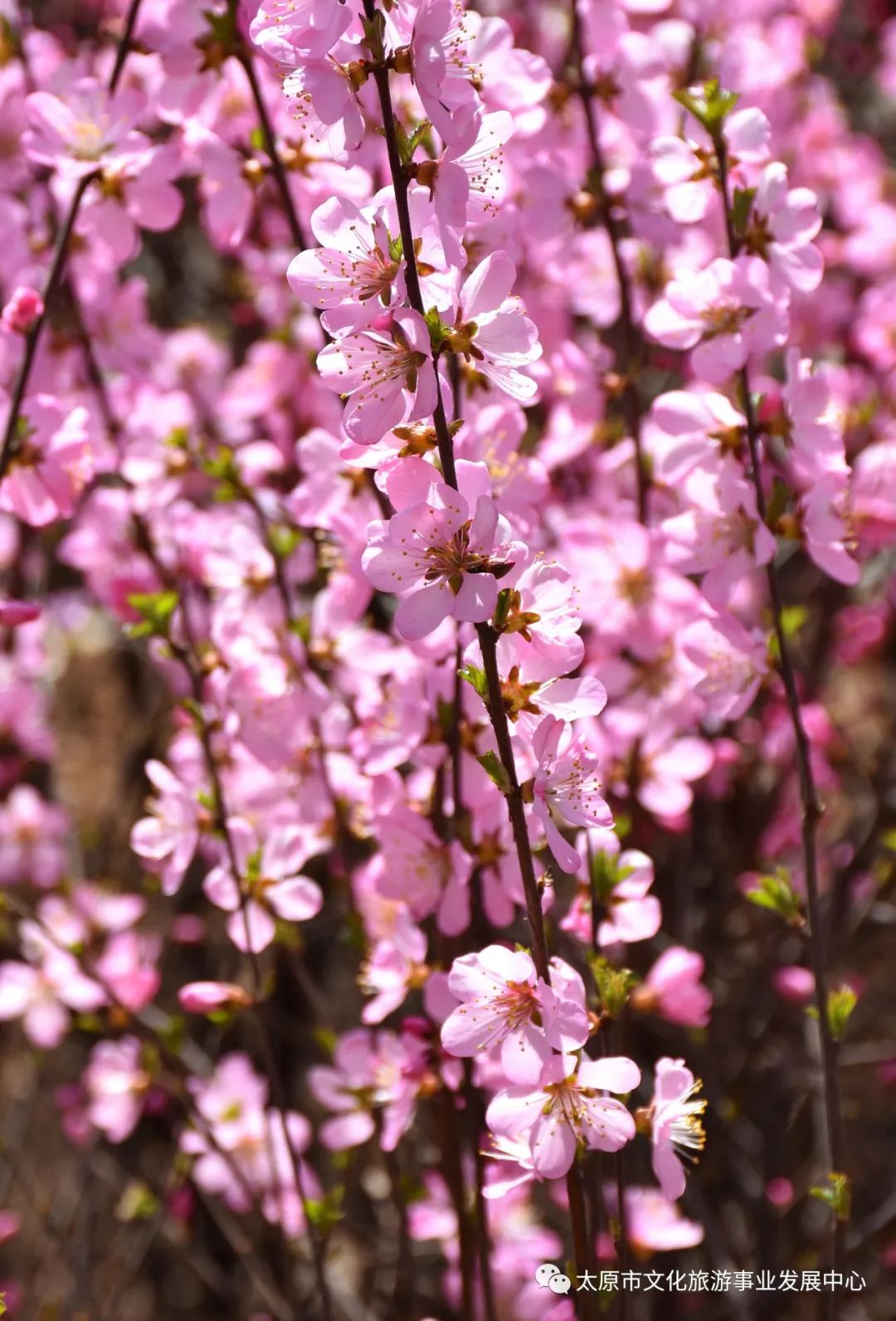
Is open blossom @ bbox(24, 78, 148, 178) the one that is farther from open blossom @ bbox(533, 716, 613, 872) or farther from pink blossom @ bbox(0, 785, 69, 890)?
pink blossom @ bbox(0, 785, 69, 890)

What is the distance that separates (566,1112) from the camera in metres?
1.27

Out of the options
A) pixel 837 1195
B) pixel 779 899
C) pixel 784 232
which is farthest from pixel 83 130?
pixel 837 1195

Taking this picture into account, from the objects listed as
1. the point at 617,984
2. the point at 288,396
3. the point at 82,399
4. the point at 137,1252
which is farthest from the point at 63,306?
the point at 137,1252

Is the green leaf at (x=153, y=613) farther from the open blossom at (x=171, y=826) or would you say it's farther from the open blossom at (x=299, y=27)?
the open blossom at (x=299, y=27)

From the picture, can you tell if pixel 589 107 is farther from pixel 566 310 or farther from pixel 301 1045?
pixel 301 1045

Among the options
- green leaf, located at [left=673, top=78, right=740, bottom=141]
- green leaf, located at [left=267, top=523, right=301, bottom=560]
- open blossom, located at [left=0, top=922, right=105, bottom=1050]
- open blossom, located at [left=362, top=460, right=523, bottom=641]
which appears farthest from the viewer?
open blossom, located at [left=0, top=922, right=105, bottom=1050]

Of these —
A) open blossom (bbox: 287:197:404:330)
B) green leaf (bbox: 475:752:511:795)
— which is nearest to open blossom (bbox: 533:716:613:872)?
green leaf (bbox: 475:752:511:795)

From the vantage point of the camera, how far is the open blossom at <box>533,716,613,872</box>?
1.22 meters

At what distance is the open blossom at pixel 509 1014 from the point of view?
123 centimetres

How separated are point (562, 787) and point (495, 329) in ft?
1.57

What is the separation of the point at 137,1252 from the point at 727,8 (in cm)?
328

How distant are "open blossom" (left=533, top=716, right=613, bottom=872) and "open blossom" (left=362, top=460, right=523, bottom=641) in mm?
139

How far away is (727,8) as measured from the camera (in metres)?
3.29

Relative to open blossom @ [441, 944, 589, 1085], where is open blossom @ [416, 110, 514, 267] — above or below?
above
